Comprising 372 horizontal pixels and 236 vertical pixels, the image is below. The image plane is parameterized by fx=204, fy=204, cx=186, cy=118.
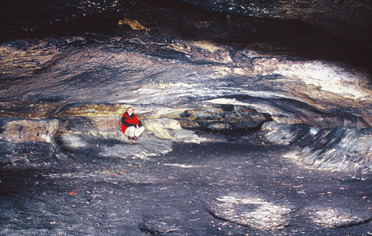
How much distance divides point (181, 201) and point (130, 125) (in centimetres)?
633

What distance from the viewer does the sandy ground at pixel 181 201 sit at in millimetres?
3355

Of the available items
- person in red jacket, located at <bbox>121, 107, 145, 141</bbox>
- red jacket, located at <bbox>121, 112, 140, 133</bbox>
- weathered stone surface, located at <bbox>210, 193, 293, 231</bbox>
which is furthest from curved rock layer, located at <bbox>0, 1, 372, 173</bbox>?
weathered stone surface, located at <bbox>210, 193, 293, 231</bbox>

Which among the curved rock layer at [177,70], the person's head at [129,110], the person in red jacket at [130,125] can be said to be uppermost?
the curved rock layer at [177,70]

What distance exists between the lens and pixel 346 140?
6.91 m

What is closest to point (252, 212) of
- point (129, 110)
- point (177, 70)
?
point (177, 70)

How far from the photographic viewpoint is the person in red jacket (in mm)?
9734

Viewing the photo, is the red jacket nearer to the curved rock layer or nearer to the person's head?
the person's head

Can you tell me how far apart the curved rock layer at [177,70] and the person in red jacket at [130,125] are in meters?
0.45

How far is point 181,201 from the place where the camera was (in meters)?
4.42

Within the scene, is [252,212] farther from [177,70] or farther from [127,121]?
[127,121]

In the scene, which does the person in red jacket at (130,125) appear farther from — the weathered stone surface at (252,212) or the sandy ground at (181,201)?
the weathered stone surface at (252,212)

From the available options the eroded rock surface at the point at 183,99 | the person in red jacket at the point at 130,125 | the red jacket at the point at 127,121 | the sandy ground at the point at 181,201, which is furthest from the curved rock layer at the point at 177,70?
the sandy ground at the point at 181,201

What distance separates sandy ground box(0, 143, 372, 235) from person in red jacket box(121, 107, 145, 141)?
3078 mm

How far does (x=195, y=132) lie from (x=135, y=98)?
5817 mm
